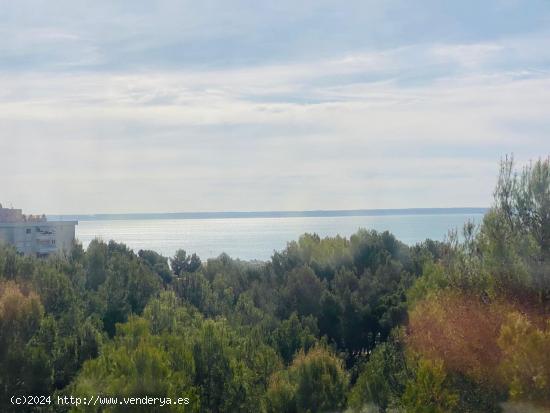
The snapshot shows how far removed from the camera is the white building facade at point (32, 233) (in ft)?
174

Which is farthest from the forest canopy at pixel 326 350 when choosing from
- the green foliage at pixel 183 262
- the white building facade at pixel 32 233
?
the white building facade at pixel 32 233

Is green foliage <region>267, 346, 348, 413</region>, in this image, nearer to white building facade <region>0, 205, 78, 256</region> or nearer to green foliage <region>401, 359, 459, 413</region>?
green foliage <region>401, 359, 459, 413</region>

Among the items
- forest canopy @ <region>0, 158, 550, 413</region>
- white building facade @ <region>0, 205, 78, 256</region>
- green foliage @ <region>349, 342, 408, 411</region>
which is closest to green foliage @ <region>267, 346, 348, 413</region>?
forest canopy @ <region>0, 158, 550, 413</region>

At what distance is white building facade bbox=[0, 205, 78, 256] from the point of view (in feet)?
174

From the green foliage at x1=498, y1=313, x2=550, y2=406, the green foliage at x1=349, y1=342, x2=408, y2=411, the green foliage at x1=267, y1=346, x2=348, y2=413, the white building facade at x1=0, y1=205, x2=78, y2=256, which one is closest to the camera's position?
the green foliage at x1=498, y1=313, x2=550, y2=406

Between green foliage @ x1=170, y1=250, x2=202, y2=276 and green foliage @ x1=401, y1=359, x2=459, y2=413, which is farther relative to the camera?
green foliage @ x1=170, y1=250, x2=202, y2=276

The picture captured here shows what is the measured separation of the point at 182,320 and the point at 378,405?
7.78 m

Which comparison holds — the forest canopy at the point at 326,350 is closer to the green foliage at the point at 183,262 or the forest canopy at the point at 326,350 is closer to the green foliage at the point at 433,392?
the green foliage at the point at 433,392

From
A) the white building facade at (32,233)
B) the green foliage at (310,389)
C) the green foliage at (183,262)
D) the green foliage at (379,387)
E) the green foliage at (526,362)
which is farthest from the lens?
the white building facade at (32,233)

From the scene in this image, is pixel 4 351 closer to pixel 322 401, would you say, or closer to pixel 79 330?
pixel 79 330

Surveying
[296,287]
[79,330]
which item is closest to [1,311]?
[79,330]

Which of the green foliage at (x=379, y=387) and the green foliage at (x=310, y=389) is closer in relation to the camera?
the green foliage at (x=379, y=387)

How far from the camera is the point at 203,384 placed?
13.1 m

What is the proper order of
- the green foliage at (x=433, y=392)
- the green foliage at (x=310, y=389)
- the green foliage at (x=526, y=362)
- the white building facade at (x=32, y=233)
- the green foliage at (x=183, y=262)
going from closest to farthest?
the green foliage at (x=526, y=362), the green foliage at (x=433, y=392), the green foliage at (x=310, y=389), the green foliage at (x=183, y=262), the white building facade at (x=32, y=233)
